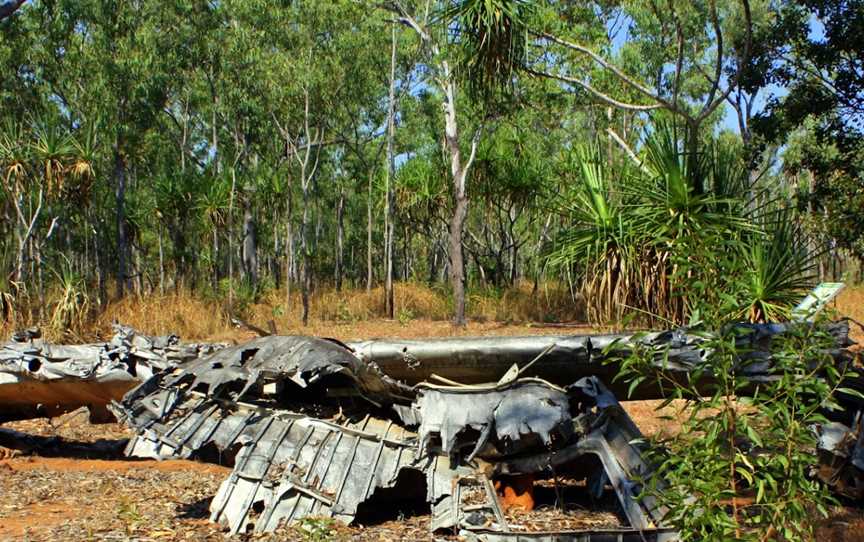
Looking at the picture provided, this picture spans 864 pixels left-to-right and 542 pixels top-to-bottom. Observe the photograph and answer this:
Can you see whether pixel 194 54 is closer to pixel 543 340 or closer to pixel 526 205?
pixel 526 205

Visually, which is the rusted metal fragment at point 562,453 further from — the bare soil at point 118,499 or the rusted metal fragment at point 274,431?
the rusted metal fragment at point 274,431

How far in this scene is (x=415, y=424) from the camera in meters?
8.18

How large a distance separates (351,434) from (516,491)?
156cm

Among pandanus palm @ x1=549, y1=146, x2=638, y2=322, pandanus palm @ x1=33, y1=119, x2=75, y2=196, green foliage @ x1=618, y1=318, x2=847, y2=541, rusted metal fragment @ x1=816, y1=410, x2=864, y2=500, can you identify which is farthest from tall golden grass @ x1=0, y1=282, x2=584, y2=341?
green foliage @ x1=618, y1=318, x2=847, y2=541

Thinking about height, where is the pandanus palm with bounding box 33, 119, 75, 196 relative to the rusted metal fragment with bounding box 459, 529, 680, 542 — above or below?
above

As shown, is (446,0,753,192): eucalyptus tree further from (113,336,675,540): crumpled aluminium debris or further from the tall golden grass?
the tall golden grass

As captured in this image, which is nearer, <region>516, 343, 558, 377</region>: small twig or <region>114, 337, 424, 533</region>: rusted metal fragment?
<region>114, 337, 424, 533</region>: rusted metal fragment

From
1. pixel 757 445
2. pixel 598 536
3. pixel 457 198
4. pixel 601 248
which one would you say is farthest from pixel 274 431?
pixel 457 198

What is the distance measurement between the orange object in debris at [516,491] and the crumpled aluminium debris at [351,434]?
195mm

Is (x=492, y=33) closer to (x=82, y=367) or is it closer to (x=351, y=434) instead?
(x=351, y=434)

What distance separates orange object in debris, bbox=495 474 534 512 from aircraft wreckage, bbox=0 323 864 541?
14mm

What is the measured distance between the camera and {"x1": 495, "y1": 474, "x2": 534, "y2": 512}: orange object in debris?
25.4ft

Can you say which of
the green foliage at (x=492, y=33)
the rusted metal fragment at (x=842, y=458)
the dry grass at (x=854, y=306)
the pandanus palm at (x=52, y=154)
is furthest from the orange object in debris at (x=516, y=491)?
Answer: the pandanus palm at (x=52, y=154)

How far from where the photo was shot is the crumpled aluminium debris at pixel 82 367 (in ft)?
31.7
